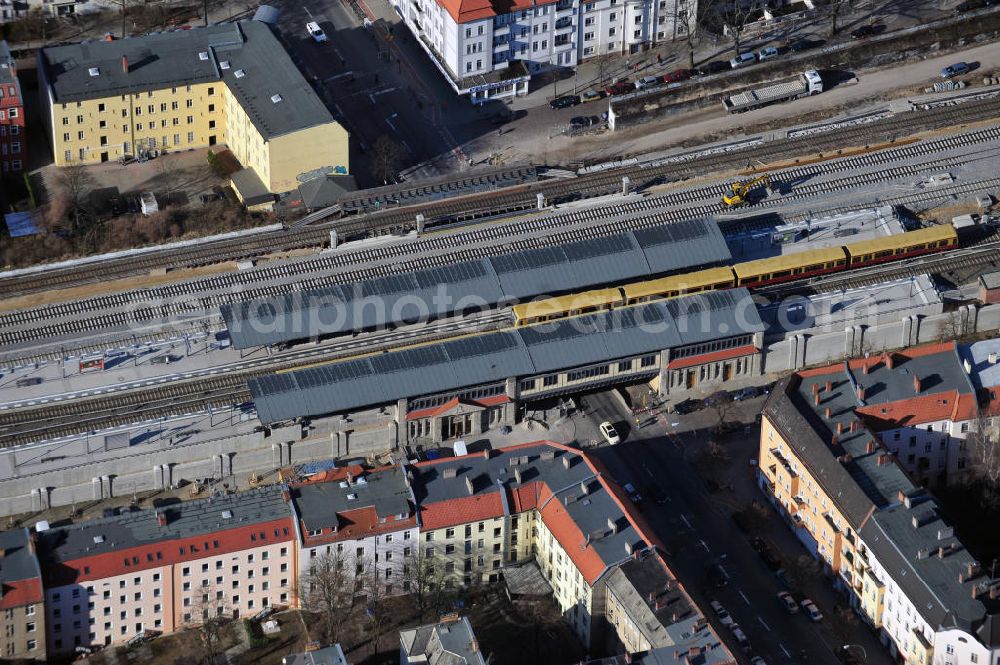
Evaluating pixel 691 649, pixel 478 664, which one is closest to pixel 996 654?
pixel 691 649

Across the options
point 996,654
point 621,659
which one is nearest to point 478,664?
point 621,659

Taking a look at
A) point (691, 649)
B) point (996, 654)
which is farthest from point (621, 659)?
point (996, 654)

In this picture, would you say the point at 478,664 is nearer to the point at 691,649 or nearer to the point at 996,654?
the point at 691,649

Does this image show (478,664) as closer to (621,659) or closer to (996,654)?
(621,659)

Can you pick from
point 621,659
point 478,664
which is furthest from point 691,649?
point 478,664
